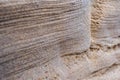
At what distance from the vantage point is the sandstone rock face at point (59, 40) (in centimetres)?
54

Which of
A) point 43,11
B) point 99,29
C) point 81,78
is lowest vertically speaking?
point 81,78

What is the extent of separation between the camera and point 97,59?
81 cm

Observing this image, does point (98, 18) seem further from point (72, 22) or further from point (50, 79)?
point (50, 79)

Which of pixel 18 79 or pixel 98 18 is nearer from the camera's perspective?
pixel 18 79

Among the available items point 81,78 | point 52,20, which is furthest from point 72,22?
point 81,78

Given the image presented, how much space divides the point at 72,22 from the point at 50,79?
0.54ft

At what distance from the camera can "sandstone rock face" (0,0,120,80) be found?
0.54 m

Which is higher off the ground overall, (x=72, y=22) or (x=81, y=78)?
(x=72, y=22)

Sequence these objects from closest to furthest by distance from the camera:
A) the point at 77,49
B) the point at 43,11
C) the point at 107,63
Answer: the point at 43,11, the point at 77,49, the point at 107,63

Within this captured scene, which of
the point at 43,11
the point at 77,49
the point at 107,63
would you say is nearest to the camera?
the point at 43,11

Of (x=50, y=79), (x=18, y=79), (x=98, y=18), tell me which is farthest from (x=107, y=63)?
(x=18, y=79)

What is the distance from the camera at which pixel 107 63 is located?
2.77 feet

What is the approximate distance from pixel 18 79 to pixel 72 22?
208 mm

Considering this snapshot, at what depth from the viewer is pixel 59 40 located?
2.15ft
